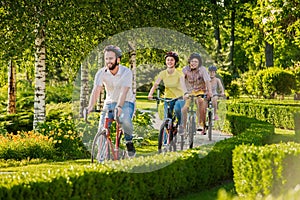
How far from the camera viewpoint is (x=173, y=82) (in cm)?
905

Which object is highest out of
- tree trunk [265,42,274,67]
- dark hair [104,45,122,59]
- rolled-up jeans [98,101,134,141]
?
tree trunk [265,42,274,67]

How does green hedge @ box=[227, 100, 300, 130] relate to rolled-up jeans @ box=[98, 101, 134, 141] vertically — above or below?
below

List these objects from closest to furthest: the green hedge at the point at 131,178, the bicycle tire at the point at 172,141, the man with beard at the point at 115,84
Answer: the green hedge at the point at 131,178 → the man with beard at the point at 115,84 → the bicycle tire at the point at 172,141

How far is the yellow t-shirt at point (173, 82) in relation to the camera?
29.2ft

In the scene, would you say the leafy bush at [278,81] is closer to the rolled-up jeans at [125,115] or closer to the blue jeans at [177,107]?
Answer: the blue jeans at [177,107]

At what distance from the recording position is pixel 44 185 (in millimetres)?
6496

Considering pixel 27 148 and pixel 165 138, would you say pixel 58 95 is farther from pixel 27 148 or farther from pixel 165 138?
pixel 165 138

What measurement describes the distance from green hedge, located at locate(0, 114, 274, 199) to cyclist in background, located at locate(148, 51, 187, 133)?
0.95 metres

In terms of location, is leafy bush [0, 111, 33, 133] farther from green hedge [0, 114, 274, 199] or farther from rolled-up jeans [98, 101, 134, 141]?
rolled-up jeans [98, 101, 134, 141]

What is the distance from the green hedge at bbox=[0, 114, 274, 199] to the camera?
6.51 meters

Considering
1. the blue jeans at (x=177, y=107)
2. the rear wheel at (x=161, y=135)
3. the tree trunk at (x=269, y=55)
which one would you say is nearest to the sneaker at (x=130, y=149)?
the rear wheel at (x=161, y=135)

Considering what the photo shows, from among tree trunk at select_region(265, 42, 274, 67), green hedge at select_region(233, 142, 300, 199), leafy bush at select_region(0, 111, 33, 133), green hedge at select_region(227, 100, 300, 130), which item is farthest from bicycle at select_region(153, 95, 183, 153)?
tree trunk at select_region(265, 42, 274, 67)

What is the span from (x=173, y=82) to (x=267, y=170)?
235 cm

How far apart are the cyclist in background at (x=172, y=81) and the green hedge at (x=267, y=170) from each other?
1.75m
